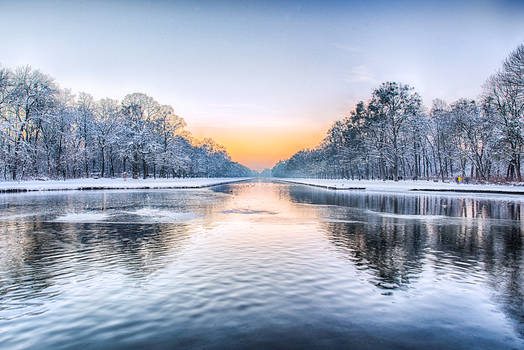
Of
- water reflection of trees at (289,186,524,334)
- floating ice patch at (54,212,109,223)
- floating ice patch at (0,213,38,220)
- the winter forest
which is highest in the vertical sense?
the winter forest

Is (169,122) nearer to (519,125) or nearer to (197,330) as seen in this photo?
(519,125)

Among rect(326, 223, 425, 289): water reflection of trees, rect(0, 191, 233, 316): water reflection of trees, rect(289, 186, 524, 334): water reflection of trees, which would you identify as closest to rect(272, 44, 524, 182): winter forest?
rect(289, 186, 524, 334): water reflection of trees

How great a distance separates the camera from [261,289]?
6680mm

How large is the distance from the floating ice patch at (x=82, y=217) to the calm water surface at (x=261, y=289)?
3397 mm

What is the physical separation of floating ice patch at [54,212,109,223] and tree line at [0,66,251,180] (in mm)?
36907

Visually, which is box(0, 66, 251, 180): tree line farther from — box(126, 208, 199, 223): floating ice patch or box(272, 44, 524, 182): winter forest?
box(272, 44, 524, 182): winter forest

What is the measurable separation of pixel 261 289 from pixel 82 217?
14.7m

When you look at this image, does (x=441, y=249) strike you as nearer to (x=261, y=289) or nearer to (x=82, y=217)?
(x=261, y=289)

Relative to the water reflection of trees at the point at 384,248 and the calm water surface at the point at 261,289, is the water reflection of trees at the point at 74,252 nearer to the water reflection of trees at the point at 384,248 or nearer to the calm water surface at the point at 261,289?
the calm water surface at the point at 261,289

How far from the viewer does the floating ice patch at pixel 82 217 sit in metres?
16.7

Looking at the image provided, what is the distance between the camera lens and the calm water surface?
475 cm

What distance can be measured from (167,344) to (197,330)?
508 millimetres

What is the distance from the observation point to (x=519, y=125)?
40188mm

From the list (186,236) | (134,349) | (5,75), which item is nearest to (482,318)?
(134,349)
